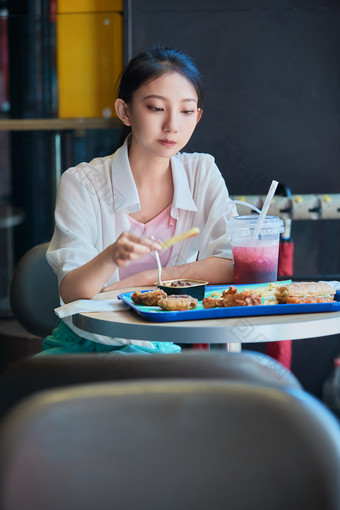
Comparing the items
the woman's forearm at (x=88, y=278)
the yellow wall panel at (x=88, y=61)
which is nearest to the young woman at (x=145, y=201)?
the woman's forearm at (x=88, y=278)

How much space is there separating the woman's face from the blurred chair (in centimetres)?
88

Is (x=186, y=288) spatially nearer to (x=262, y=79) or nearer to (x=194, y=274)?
(x=194, y=274)

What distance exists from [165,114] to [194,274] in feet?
1.32

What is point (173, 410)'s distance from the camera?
0.68 m

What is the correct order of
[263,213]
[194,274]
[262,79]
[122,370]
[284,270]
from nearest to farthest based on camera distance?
[122,370]
[263,213]
[194,274]
[284,270]
[262,79]

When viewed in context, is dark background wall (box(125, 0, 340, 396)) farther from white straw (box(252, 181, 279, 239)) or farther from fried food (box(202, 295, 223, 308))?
fried food (box(202, 295, 223, 308))

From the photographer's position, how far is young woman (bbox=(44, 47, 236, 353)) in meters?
1.74

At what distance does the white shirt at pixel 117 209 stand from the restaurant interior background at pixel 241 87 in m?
Answer: 0.88

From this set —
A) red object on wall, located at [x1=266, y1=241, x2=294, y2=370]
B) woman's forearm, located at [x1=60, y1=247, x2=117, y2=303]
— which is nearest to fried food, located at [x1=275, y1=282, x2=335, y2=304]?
woman's forearm, located at [x1=60, y1=247, x2=117, y2=303]

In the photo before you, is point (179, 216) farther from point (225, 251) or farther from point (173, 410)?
point (173, 410)

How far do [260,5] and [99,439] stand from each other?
259cm

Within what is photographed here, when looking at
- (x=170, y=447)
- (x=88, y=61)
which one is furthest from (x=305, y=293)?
(x=88, y=61)

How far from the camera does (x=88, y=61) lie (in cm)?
315

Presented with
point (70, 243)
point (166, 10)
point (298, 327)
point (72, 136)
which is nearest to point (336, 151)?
point (166, 10)
